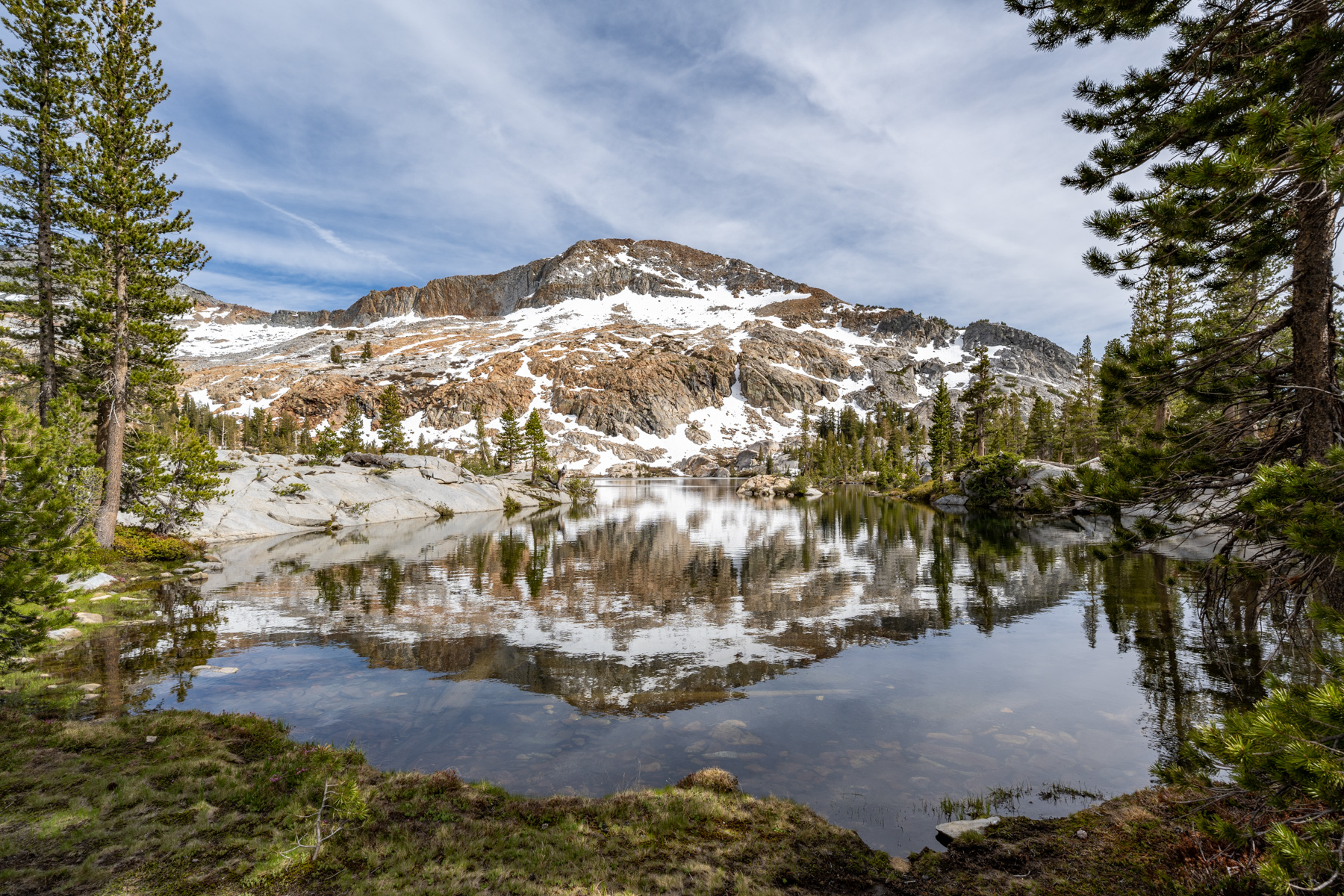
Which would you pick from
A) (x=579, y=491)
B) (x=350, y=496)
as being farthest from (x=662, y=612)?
(x=579, y=491)

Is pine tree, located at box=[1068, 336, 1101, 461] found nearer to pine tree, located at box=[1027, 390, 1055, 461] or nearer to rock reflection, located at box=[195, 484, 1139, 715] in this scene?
pine tree, located at box=[1027, 390, 1055, 461]

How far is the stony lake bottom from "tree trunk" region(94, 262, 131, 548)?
4.82 metres

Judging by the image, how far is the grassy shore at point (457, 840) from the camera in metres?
5.62

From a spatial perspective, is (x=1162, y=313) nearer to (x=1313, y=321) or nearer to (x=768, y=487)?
(x=1313, y=321)

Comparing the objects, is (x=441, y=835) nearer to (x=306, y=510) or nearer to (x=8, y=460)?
(x=8, y=460)

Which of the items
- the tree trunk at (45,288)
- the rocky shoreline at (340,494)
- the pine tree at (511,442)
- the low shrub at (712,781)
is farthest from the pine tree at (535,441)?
the low shrub at (712,781)

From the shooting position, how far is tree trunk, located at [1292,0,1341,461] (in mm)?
6676

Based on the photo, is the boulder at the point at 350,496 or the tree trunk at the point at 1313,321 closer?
the tree trunk at the point at 1313,321

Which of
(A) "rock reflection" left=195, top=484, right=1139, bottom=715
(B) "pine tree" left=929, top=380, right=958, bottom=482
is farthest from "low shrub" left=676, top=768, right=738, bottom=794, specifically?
(B) "pine tree" left=929, top=380, right=958, bottom=482

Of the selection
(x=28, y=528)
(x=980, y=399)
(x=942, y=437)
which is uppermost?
(x=980, y=399)

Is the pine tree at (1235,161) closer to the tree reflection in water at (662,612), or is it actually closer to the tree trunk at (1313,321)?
the tree trunk at (1313,321)

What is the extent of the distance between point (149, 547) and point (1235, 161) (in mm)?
37121

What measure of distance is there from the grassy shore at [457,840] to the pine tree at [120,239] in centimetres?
2224

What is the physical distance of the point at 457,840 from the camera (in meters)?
6.45
